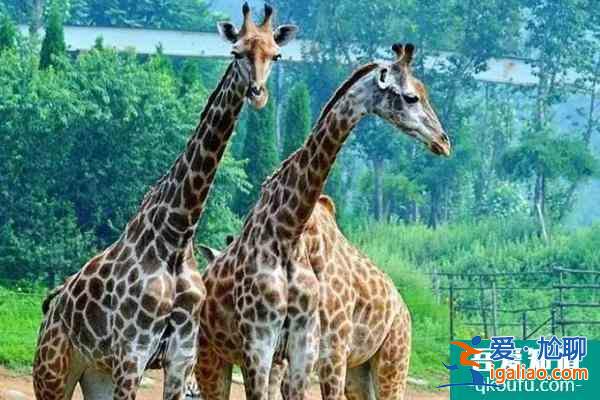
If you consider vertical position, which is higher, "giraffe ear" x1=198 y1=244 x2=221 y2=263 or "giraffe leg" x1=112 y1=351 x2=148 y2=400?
"giraffe ear" x1=198 y1=244 x2=221 y2=263

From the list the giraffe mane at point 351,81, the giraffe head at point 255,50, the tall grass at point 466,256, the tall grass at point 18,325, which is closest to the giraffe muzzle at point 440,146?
the giraffe mane at point 351,81

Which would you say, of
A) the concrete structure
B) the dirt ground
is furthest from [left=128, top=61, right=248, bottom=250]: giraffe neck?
the concrete structure

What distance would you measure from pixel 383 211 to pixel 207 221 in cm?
1732

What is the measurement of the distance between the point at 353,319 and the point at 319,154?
3.93 feet

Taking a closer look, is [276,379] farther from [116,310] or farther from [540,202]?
[540,202]

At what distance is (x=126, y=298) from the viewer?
9.11 metres

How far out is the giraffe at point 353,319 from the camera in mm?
10062

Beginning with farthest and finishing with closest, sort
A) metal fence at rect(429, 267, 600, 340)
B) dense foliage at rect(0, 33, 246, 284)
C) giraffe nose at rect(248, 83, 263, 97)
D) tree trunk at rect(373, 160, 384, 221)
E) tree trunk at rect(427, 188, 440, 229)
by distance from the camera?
tree trunk at rect(427, 188, 440, 229), tree trunk at rect(373, 160, 384, 221), dense foliage at rect(0, 33, 246, 284), metal fence at rect(429, 267, 600, 340), giraffe nose at rect(248, 83, 263, 97)

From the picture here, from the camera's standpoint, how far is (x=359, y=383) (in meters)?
11.2

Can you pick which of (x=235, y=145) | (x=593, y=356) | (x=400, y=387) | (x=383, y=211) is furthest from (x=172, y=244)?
(x=383, y=211)

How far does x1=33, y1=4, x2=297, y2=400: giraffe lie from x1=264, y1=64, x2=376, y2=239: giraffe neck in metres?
0.53

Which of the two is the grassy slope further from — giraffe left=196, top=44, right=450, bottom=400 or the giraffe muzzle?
the giraffe muzzle

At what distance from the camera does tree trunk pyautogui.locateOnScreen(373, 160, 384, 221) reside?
41.4 m

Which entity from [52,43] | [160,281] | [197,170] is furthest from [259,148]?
[160,281]
